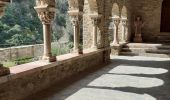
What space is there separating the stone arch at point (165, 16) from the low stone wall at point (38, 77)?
24.7 ft

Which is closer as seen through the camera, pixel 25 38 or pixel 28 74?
pixel 28 74

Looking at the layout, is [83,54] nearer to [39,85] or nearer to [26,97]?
[39,85]

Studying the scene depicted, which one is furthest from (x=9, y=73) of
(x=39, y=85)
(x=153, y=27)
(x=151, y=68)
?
(x=153, y=27)

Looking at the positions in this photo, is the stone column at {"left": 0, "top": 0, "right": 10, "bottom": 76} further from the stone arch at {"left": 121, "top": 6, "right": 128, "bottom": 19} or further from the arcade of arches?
the stone arch at {"left": 121, "top": 6, "right": 128, "bottom": 19}

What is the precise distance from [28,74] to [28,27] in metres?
19.3

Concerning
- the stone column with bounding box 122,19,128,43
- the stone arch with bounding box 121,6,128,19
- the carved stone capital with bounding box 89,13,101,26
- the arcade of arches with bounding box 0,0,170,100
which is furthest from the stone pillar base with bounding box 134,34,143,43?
the carved stone capital with bounding box 89,13,101,26

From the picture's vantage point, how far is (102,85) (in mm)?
4879

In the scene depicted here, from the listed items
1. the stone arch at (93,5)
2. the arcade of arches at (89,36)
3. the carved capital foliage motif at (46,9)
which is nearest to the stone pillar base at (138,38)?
the arcade of arches at (89,36)

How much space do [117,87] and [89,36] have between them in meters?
4.24

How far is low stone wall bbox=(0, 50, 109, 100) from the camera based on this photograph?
3.56 meters

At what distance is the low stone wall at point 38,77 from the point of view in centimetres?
356

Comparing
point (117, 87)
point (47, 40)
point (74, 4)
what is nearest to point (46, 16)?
point (47, 40)

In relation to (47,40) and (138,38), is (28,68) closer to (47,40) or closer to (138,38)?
(47,40)

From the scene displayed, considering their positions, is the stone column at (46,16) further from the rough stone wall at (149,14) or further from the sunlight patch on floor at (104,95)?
the rough stone wall at (149,14)
